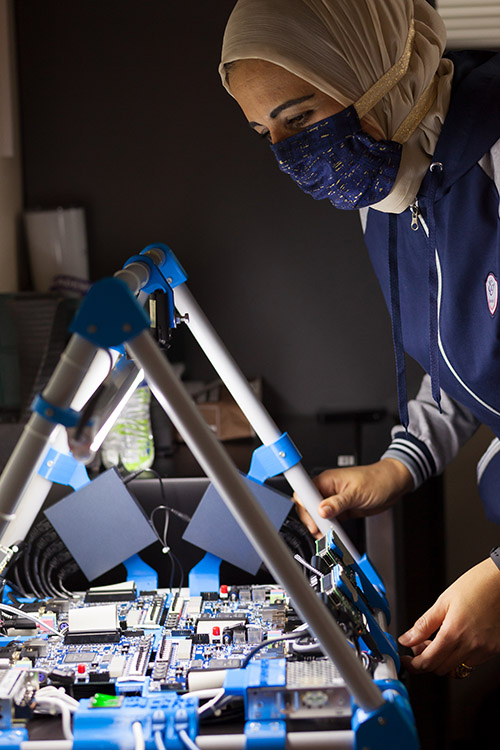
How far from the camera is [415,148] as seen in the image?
4.02ft

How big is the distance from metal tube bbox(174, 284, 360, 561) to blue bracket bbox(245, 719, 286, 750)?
0.41m

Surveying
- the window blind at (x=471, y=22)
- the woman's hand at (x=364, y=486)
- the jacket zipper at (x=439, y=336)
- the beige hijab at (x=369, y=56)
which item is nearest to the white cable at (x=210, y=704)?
the woman's hand at (x=364, y=486)

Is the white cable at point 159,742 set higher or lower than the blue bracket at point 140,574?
lower

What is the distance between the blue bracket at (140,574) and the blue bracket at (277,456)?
0.27 m

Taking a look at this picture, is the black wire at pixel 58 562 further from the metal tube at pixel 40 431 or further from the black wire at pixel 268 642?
the metal tube at pixel 40 431

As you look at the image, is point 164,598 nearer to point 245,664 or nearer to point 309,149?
point 245,664

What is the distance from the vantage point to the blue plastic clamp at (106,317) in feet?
2.47

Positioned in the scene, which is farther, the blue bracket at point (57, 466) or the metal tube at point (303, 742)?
the blue bracket at point (57, 466)

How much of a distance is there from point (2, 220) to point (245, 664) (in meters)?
1.53

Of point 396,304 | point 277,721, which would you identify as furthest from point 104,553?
point 396,304

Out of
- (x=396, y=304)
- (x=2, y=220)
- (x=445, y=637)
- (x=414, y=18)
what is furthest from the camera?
(x=2, y=220)

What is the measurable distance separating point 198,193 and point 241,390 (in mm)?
1126

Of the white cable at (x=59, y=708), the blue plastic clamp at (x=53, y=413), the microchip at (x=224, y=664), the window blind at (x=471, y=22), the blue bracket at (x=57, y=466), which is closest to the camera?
the blue plastic clamp at (x=53, y=413)

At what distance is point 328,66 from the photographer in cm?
113
